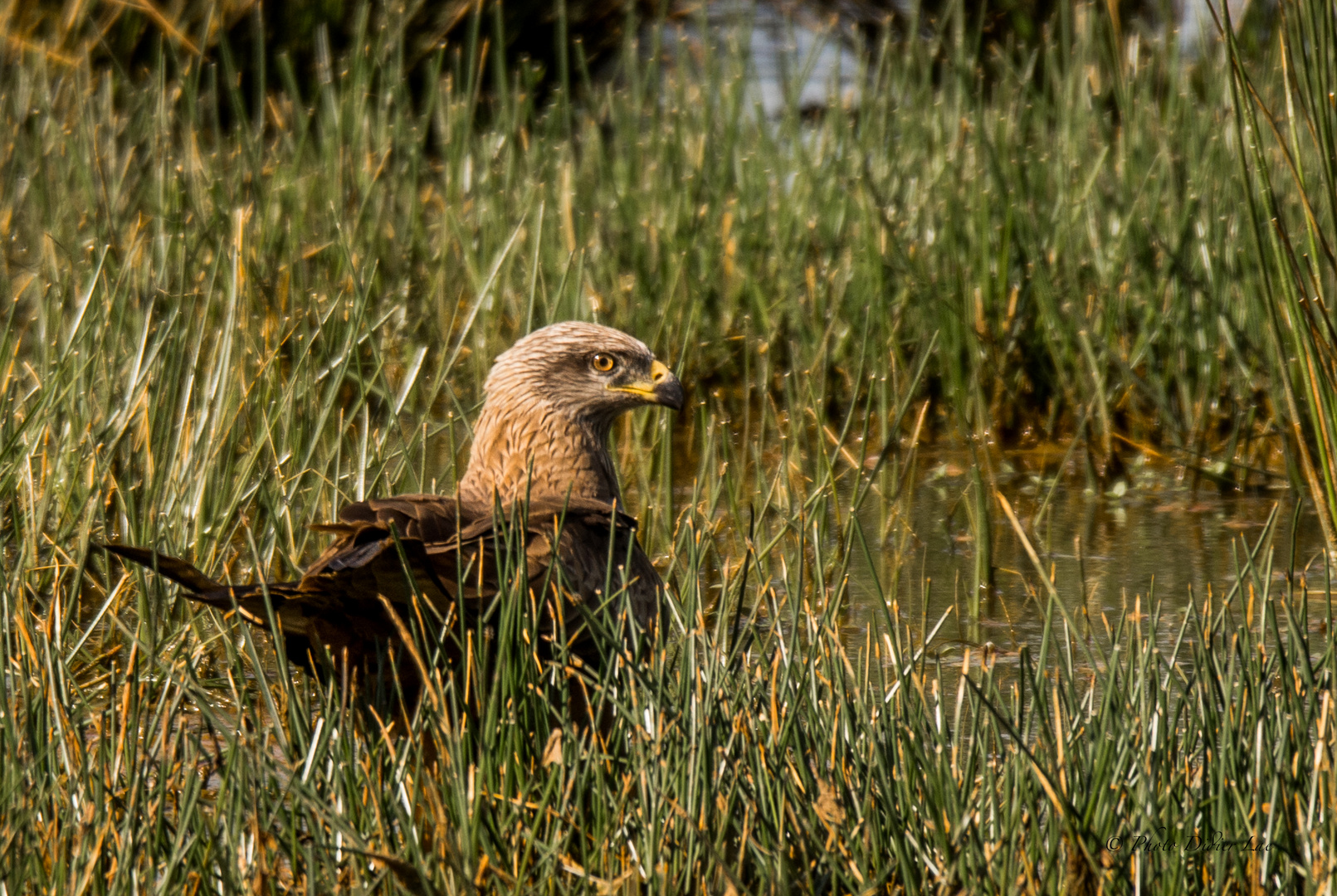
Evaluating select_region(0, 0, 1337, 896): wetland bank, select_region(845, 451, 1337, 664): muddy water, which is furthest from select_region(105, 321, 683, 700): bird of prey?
select_region(845, 451, 1337, 664): muddy water

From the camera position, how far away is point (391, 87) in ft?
20.6

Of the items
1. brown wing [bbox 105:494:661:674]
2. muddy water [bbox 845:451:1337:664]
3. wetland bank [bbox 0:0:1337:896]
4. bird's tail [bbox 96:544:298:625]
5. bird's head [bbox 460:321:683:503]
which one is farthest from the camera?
muddy water [bbox 845:451:1337:664]

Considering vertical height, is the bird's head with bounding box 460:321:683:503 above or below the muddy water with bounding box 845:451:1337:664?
above

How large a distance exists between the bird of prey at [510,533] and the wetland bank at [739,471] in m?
0.12

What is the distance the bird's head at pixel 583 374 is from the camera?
3.81 meters

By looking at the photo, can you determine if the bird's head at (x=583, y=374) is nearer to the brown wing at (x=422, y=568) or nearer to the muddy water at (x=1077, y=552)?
the brown wing at (x=422, y=568)

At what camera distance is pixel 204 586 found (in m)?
2.58

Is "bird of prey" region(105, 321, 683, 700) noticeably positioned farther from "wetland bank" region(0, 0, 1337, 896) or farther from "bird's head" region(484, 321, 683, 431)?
"wetland bank" region(0, 0, 1337, 896)

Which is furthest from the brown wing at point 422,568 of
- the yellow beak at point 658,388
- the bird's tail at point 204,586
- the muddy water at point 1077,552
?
the muddy water at point 1077,552

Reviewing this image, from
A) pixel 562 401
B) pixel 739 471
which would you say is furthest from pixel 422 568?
pixel 739 471

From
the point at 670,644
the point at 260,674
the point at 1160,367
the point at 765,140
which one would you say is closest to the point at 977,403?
the point at 1160,367

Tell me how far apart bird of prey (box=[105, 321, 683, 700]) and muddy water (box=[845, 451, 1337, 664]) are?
2.35 ft

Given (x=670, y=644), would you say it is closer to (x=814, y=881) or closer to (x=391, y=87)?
(x=814, y=881)

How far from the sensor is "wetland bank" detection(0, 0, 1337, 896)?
229 centimetres
